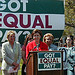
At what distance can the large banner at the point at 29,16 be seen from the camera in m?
8.23

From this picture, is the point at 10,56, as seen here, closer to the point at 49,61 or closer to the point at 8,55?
the point at 8,55

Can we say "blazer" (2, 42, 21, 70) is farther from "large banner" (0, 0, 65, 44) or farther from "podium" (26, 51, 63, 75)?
"large banner" (0, 0, 65, 44)

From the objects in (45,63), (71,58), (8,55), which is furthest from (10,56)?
(71,58)

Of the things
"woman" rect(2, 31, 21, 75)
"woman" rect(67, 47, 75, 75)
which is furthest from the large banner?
"woman" rect(2, 31, 21, 75)

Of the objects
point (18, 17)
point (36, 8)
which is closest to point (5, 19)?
point (18, 17)

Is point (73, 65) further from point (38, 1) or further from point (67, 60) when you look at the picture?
point (38, 1)

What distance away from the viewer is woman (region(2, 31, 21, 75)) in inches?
234

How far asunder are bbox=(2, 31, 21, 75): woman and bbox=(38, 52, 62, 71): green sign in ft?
3.50

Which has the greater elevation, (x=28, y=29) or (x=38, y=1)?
(x=38, y=1)

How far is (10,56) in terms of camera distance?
5.99 meters

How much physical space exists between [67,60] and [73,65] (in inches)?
9.4

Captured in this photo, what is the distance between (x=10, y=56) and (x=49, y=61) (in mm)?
1246

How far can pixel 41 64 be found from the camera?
17.0 feet

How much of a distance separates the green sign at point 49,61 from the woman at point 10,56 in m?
1.07
